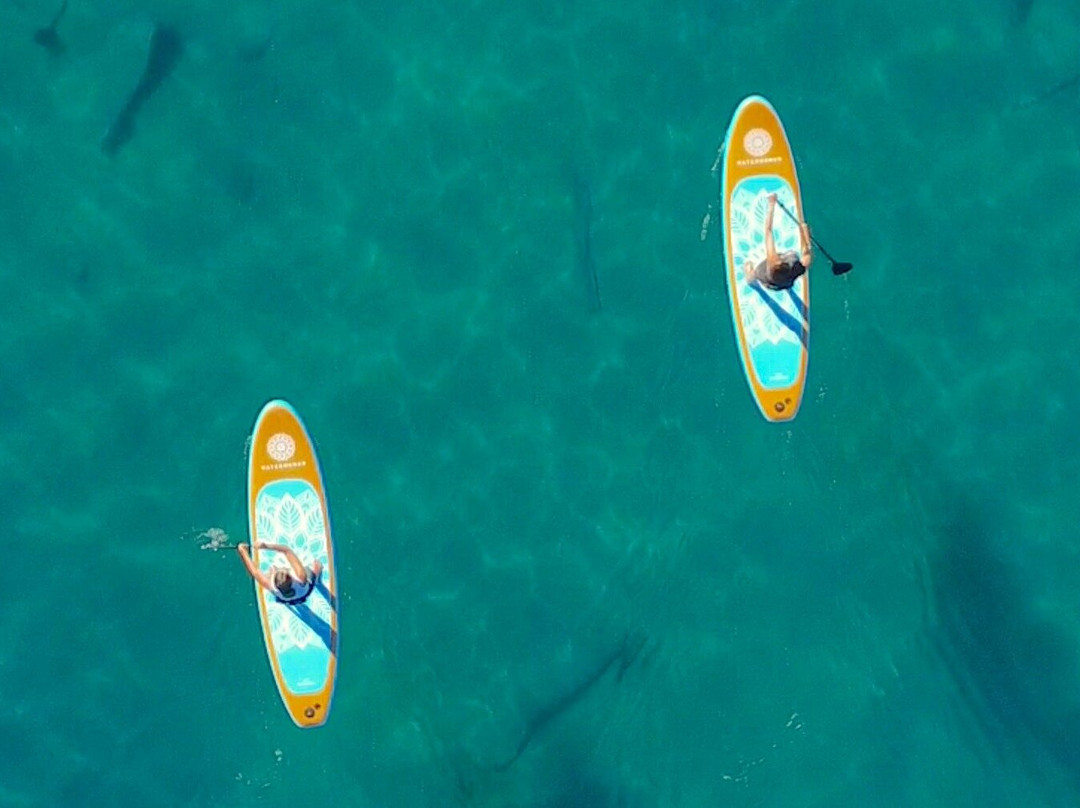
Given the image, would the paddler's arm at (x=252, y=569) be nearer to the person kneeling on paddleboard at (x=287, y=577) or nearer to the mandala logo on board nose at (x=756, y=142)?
the person kneeling on paddleboard at (x=287, y=577)

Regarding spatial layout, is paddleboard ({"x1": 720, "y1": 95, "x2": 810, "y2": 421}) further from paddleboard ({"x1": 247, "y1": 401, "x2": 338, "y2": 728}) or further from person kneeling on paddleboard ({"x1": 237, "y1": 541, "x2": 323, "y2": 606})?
person kneeling on paddleboard ({"x1": 237, "y1": 541, "x2": 323, "y2": 606})

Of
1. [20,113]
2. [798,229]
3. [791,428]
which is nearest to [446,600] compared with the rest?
[791,428]

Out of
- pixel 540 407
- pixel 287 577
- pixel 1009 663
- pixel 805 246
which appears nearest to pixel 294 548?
pixel 287 577

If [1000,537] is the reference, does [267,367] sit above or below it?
above

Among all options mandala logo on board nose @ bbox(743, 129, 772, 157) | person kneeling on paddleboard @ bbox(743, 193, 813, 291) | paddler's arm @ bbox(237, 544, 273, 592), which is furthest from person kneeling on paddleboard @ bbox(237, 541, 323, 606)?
mandala logo on board nose @ bbox(743, 129, 772, 157)

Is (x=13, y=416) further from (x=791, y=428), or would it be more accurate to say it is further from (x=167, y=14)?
(x=791, y=428)

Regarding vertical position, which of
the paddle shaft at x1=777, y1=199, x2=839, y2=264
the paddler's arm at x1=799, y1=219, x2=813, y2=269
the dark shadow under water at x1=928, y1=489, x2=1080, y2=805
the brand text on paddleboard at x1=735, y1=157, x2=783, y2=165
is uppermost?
the brand text on paddleboard at x1=735, y1=157, x2=783, y2=165

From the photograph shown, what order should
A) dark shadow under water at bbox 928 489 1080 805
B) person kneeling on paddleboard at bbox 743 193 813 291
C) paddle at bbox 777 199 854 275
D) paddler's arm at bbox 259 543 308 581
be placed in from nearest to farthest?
1. person kneeling on paddleboard at bbox 743 193 813 291
2. paddler's arm at bbox 259 543 308 581
3. paddle at bbox 777 199 854 275
4. dark shadow under water at bbox 928 489 1080 805
